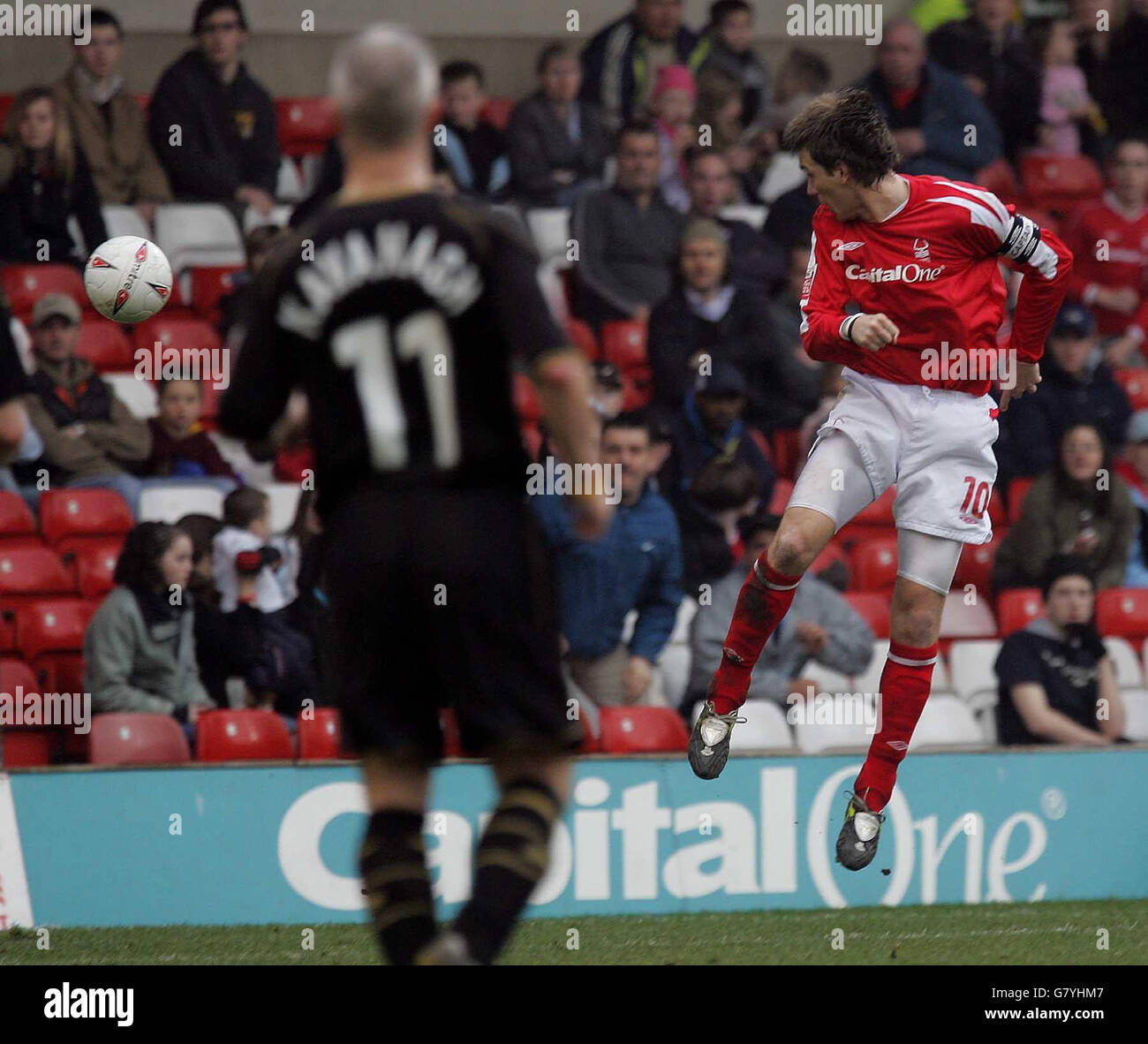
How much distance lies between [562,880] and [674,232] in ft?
13.9

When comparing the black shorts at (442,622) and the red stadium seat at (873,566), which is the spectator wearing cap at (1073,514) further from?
the black shorts at (442,622)

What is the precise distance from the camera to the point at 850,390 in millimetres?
6359

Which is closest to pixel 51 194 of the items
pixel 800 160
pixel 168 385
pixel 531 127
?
pixel 168 385

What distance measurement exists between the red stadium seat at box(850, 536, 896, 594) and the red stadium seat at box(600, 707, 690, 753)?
1883 mm

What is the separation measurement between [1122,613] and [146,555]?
200 inches

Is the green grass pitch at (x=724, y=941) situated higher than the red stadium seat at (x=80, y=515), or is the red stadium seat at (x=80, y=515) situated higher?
the red stadium seat at (x=80, y=515)

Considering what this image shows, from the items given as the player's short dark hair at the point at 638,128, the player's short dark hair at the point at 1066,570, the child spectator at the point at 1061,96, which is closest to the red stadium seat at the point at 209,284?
the player's short dark hair at the point at 638,128

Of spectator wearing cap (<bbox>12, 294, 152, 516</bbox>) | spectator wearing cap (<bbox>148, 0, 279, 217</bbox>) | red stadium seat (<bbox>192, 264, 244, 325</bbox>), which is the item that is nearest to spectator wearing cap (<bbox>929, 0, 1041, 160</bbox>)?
spectator wearing cap (<bbox>148, 0, 279, 217</bbox>)

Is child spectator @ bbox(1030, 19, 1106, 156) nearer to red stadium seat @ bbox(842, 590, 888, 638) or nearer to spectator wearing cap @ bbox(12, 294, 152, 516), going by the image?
red stadium seat @ bbox(842, 590, 888, 638)

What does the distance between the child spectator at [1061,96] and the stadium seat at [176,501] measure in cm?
655

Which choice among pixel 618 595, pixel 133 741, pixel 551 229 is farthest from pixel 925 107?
pixel 133 741

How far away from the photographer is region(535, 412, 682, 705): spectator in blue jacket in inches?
345

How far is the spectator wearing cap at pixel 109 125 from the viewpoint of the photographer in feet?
36.2

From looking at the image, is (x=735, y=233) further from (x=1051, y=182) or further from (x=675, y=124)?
(x=1051, y=182)
